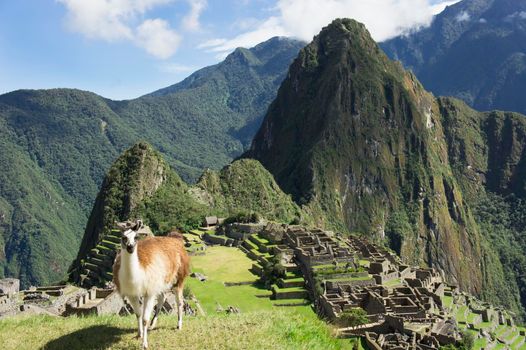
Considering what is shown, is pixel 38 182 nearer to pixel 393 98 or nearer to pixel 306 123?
pixel 306 123

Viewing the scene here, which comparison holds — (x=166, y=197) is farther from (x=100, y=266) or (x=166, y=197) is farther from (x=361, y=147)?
(x=361, y=147)

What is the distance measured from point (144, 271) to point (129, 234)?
2.75 ft

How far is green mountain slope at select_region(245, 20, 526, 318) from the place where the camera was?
13712 centimetres

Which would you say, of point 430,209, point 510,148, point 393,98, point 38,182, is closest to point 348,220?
point 430,209

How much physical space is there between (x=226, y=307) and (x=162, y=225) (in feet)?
114

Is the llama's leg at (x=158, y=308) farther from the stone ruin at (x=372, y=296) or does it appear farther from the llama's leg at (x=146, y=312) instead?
the stone ruin at (x=372, y=296)

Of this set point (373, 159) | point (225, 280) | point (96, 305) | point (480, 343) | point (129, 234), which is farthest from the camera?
point (373, 159)

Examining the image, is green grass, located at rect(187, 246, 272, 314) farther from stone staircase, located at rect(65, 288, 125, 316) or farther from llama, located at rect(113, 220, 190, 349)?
llama, located at rect(113, 220, 190, 349)

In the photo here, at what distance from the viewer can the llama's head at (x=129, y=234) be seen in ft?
22.8

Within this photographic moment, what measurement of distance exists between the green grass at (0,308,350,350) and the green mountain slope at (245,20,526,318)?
4431 inches

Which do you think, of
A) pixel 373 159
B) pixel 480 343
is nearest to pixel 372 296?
pixel 480 343

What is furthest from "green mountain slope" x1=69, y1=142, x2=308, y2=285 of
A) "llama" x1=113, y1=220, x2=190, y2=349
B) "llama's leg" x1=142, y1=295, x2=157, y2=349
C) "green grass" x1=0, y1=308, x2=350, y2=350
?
"llama's leg" x1=142, y1=295, x2=157, y2=349

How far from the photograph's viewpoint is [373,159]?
488 ft

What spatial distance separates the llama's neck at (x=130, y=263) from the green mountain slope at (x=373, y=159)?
115 meters
